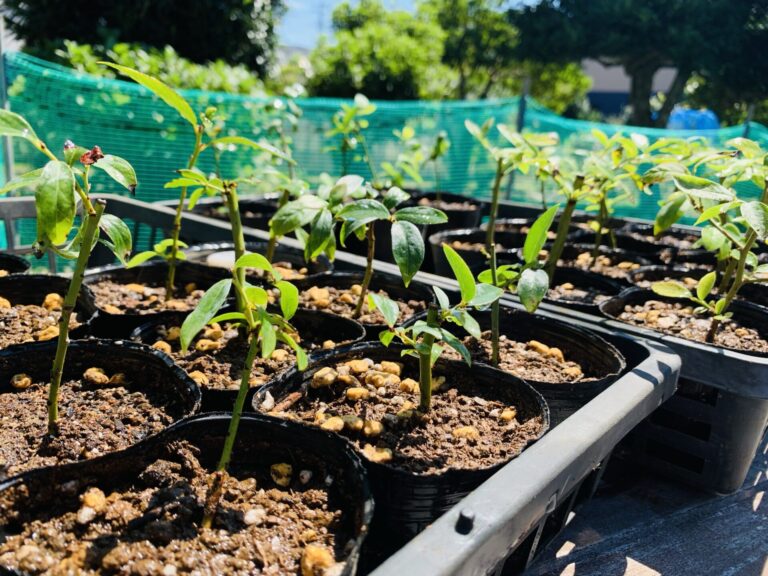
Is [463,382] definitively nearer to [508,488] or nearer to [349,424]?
[349,424]

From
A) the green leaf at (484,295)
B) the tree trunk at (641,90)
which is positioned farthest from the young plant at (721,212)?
the tree trunk at (641,90)

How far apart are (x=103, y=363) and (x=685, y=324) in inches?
48.8

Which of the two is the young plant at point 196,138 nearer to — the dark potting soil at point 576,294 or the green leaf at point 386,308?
the green leaf at point 386,308

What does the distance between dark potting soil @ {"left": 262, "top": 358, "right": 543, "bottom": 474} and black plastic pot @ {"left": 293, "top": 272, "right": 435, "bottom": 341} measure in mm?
388

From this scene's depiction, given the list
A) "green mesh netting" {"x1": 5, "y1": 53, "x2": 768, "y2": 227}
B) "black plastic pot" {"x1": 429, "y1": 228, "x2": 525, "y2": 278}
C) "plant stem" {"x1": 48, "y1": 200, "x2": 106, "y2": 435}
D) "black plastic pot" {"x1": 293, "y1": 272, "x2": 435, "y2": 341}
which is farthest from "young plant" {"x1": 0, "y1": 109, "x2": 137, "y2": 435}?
"green mesh netting" {"x1": 5, "y1": 53, "x2": 768, "y2": 227}

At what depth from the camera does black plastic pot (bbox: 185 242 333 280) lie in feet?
5.66

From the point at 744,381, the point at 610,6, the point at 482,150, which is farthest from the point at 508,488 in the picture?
the point at 610,6

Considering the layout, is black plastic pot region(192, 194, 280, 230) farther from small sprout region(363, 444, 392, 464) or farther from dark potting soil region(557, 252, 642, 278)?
small sprout region(363, 444, 392, 464)

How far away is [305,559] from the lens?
0.65 m

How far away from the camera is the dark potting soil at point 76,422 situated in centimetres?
81

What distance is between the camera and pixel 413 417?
931mm

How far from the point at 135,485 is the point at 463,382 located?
0.54 m

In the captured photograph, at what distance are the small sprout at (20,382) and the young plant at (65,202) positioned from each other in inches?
6.9

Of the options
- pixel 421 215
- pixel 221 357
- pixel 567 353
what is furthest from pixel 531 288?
pixel 221 357
